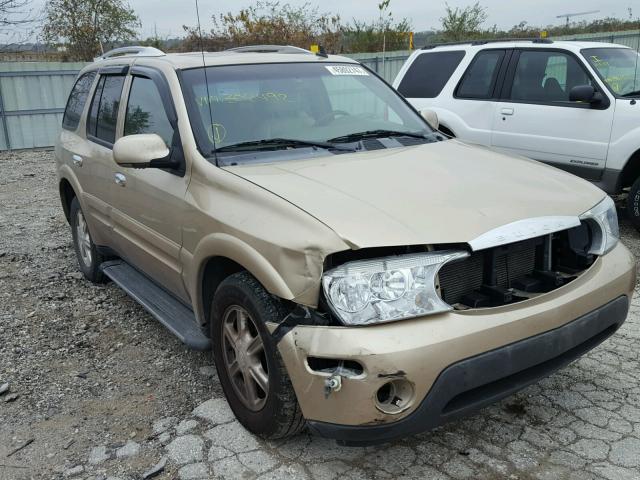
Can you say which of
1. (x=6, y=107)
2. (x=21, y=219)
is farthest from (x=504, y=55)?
(x=6, y=107)

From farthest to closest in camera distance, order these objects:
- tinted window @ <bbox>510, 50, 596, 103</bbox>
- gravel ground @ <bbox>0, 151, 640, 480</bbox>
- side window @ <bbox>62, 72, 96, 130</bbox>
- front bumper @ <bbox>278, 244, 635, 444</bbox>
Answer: tinted window @ <bbox>510, 50, 596, 103</bbox> → side window @ <bbox>62, 72, 96, 130</bbox> → gravel ground @ <bbox>0, 151, 640, 480</bbox> → front bumper @ <bbox>278, 244, 635, 444</bbox>

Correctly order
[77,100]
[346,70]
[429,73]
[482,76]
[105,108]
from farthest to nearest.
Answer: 1. [429,73]
2. [482,76]
3. [77,100]
4. [105,108]
5. [346,70]

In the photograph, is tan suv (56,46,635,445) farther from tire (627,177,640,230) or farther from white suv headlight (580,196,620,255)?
tire (627,177,640,230)

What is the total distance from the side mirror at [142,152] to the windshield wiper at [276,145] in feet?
1.00

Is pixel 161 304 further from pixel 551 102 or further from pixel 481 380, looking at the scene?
pixel 551 102

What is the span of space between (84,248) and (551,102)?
5025 millimetres

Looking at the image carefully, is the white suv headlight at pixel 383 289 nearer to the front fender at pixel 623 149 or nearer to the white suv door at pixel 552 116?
the front fender at pixel 623 149

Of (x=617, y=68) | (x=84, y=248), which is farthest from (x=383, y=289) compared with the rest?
(x=617, y=68)

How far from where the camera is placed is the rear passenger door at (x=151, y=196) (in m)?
3.42

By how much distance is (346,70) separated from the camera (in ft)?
14.0

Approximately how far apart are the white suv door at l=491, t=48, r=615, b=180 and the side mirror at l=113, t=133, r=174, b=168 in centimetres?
476

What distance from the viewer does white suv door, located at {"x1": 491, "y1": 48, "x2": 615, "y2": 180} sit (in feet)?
21.0

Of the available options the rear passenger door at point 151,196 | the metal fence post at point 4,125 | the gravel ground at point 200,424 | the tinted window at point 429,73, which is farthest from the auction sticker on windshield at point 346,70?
the metal fence post at point 4,125

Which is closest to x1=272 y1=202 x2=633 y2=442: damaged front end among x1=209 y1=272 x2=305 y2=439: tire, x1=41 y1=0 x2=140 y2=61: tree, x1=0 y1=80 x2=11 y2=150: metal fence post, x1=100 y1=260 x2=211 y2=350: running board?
x1=209 y1=272 x2=305 y2=439: tire
